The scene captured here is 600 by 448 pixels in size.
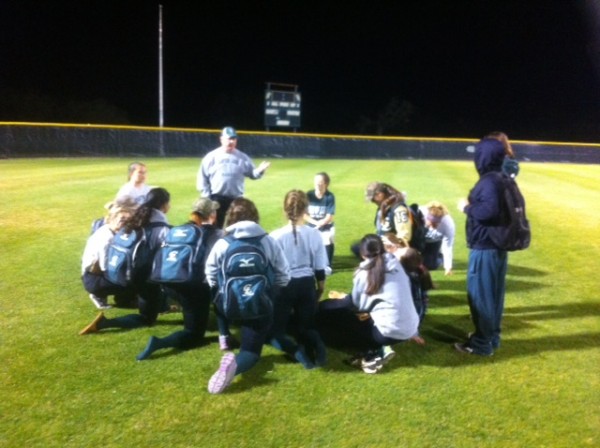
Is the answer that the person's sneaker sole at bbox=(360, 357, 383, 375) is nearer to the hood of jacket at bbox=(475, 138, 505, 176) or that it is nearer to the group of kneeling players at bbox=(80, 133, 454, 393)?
the group of kneeling players at bbox=(80, 133, 454, 393)

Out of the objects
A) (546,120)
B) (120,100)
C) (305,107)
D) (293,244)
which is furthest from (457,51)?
(293,244)

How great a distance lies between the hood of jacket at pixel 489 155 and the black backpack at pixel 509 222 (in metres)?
0.08

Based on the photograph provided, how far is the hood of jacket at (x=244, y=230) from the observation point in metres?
4.58

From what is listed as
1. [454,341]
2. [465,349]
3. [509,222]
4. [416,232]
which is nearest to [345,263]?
[416,232]

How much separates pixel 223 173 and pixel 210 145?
74.4 feet

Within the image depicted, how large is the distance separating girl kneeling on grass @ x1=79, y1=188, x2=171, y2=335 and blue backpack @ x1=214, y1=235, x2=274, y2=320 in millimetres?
1101

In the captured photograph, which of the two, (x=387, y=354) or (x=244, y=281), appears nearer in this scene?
(x=244, y=281)

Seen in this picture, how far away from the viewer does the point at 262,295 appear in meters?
4.52

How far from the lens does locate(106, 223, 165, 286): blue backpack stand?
17.2 feet

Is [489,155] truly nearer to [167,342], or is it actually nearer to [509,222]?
[509,222]

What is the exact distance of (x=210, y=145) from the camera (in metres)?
29.7

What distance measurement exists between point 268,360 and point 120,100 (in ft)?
191

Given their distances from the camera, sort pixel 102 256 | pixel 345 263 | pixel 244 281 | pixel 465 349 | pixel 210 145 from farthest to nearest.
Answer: pixel 210 145 < pixel 345 263 < pixel 102 256 < pixel 465 349 < pixel 244 281

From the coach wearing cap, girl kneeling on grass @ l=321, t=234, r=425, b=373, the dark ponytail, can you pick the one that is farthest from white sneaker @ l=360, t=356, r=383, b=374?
the coach wearing cap
